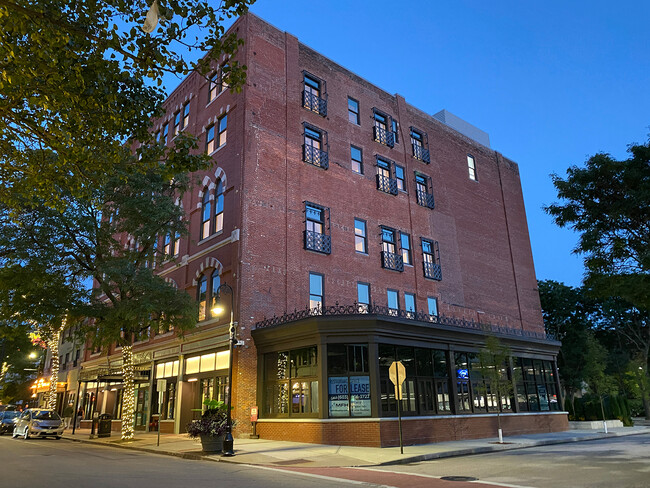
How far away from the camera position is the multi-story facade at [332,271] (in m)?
21.0

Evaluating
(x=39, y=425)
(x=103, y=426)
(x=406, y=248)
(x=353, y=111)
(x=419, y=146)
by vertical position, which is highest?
(x=353, y=111)

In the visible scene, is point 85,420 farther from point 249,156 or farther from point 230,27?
point 230,27

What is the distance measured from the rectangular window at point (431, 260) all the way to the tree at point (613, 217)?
13919 mm

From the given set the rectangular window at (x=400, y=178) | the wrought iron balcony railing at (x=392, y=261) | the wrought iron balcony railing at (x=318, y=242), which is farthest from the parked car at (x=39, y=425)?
the rectangular window at (x=400, y=178)

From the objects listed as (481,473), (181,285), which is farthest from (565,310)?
(481,473)

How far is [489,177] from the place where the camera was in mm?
41531

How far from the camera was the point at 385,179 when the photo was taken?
1268 inches

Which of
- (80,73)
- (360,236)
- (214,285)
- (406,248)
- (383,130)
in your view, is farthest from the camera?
(383,130)

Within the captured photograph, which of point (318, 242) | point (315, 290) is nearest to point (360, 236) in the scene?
point (318, 242)

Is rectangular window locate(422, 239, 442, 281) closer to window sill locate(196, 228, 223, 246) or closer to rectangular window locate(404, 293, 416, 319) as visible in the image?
rectangular window locate(404, 293, 416, 319)

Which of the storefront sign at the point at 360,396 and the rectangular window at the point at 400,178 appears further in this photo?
the rectangular window at the point at 400,178

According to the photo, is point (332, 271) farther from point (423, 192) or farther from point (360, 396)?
point (423, 192)

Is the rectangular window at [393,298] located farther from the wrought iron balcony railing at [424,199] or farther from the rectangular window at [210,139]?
the rectangular window at [210,139]

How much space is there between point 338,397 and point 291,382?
2.67 metres
